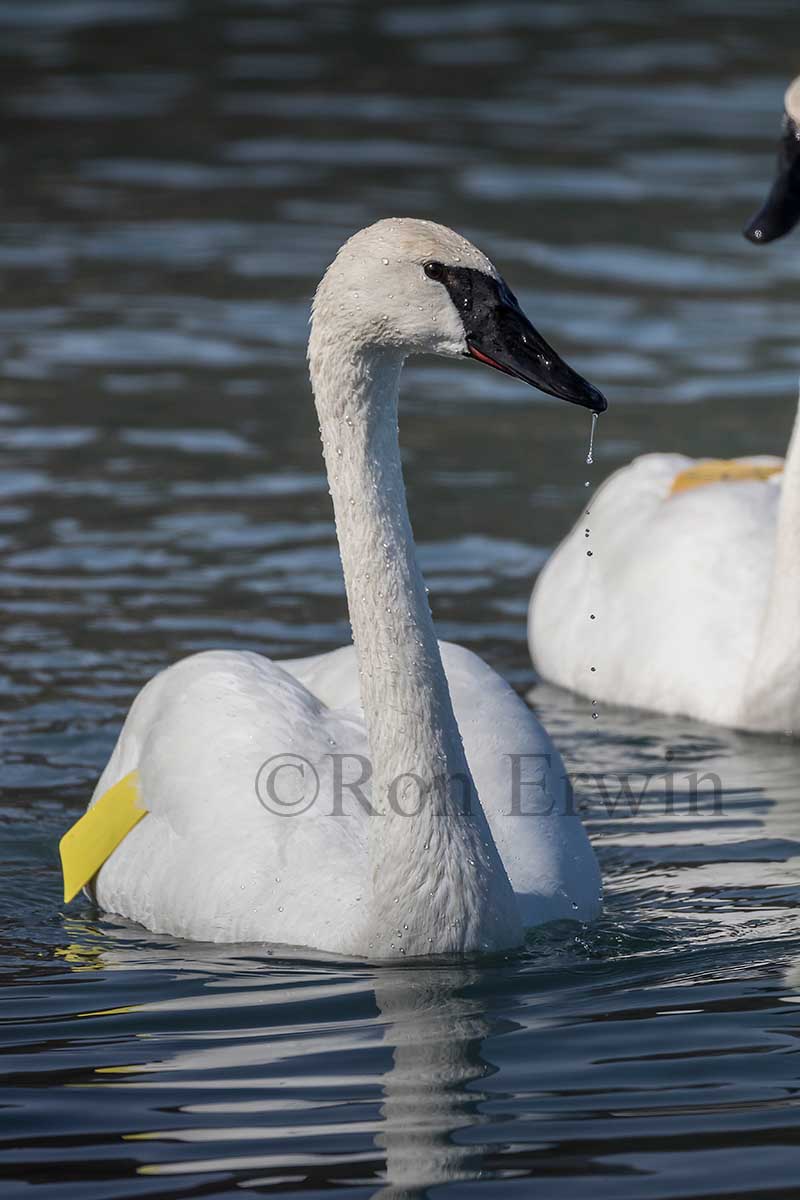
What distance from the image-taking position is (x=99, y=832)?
6699 mm

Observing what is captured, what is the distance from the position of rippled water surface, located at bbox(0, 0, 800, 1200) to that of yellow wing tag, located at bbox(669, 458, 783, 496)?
0.93 meters

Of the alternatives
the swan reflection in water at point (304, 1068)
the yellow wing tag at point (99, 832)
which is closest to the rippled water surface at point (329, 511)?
the swan reflection in water at point (304, 1068)

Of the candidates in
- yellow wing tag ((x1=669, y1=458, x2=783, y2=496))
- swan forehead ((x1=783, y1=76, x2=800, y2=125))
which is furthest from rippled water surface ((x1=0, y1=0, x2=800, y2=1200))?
swan forehead ((x1=783, y1=76, x2=800, y2=125))

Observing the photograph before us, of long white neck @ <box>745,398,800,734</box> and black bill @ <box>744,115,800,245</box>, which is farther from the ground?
black bill @ <box>744,115,800,245</box>

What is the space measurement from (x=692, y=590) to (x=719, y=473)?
909mm

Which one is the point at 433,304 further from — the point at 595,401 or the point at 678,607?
the point at 678,607

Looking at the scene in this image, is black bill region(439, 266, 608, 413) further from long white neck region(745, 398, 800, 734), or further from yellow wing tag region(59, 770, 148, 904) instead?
long white neck region(745, 398, 800, 734)

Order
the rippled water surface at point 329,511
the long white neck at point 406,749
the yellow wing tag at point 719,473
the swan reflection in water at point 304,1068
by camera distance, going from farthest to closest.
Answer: the yellow wing tag at point 719,473
the long white neck at point 406,749
the rippled water surface at point 329,511
the swan reflection in water at point 304,1068

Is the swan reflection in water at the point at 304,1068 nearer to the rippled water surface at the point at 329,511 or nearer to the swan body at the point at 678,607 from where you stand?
the rippled water surface at the point at 329,511

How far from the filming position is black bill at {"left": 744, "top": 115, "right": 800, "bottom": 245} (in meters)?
8.62

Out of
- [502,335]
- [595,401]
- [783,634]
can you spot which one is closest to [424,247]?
[502,335]

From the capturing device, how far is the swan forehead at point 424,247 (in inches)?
210

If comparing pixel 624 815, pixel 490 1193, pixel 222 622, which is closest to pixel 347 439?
pixel 490 1193

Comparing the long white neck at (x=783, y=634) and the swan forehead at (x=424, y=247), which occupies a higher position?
the swan forehead at (x=424, y=247)
